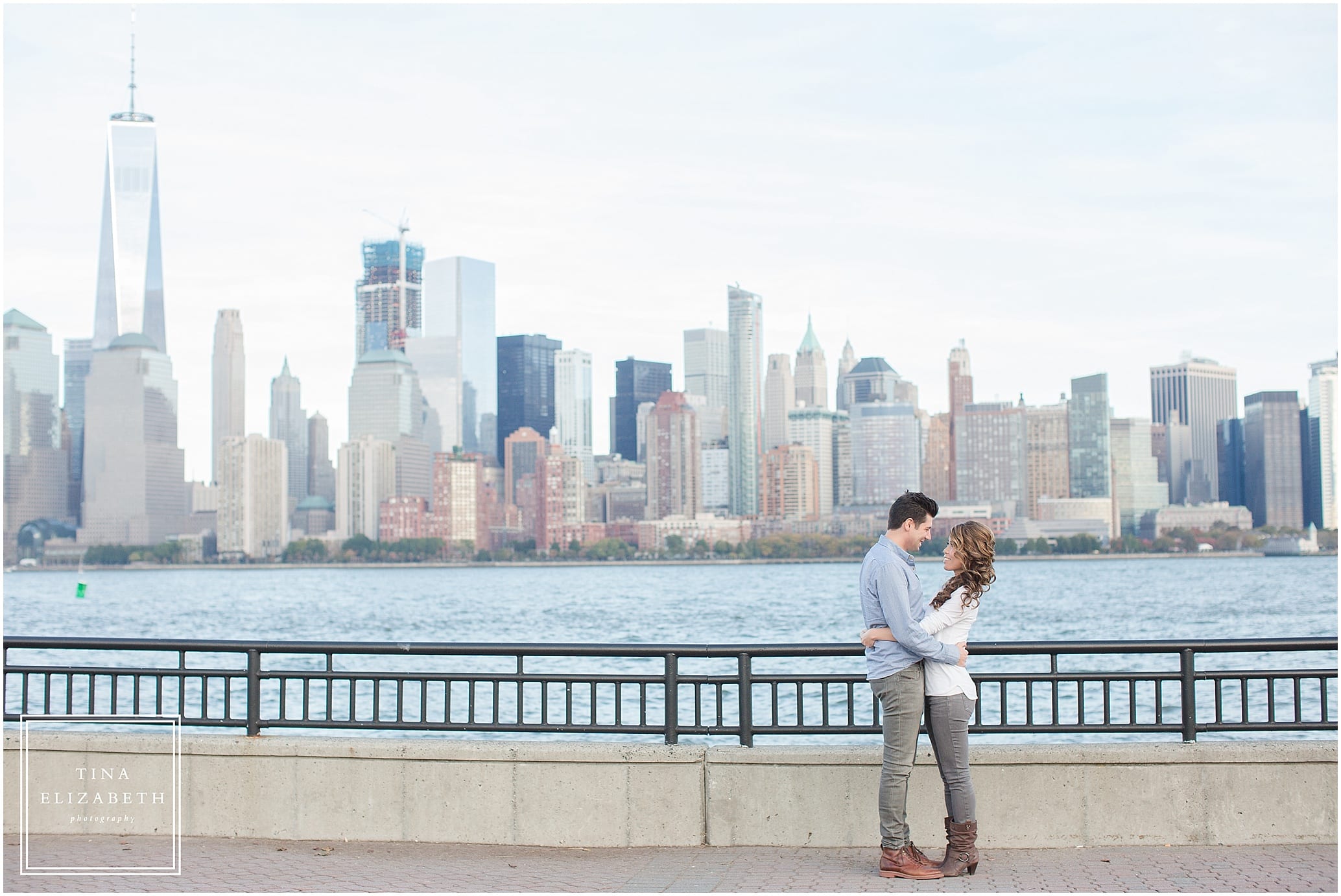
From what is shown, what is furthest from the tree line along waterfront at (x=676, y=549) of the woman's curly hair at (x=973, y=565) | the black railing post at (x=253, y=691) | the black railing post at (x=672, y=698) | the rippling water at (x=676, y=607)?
the woman's curly hair at (x=973, y=565)

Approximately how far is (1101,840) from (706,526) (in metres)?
183

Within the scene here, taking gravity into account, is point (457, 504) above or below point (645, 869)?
above

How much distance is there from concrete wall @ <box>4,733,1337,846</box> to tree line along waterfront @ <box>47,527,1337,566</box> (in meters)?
162

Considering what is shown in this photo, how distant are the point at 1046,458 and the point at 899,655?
640ft

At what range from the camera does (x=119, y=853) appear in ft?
26.1

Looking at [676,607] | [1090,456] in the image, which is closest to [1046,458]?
[1090,456]

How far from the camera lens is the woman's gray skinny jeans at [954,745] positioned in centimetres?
699

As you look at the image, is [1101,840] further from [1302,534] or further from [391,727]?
[1302,534]

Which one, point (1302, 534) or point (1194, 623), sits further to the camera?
point (1302, 534)

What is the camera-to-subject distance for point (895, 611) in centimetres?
680

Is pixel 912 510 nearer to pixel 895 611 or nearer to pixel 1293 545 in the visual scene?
pixel 895 611

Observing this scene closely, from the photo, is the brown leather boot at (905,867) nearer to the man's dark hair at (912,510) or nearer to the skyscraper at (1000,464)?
the man's dark hair at (912,510)

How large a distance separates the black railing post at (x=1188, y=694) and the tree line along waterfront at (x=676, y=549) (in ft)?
529

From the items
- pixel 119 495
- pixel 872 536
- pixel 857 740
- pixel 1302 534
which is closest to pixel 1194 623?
pixel 857 740
